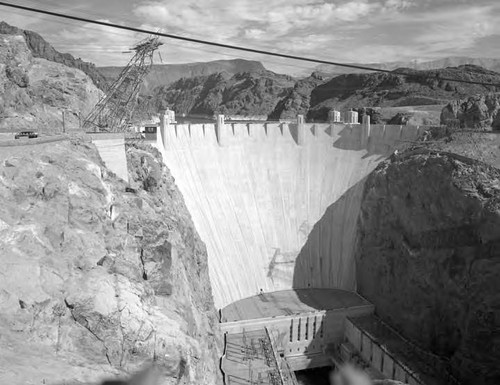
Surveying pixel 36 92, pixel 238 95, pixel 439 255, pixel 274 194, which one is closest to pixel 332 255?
pixel 274 194

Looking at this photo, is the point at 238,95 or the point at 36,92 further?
the point at 238,95

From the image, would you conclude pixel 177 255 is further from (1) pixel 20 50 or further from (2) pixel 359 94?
(2) pixel 359 94

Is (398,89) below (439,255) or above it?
above

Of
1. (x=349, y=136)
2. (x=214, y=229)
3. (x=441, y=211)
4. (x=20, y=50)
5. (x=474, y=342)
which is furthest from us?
(x=20, y=50)

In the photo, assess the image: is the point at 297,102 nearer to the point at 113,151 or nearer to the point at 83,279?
the point at 113,151

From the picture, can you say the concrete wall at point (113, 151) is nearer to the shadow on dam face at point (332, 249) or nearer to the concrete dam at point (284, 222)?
the concrete dam at point (284, 222)

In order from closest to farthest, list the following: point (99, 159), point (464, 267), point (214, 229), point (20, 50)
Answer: point (99, 159) → point (464, 267) → point (214, 229) → point (20, 50)

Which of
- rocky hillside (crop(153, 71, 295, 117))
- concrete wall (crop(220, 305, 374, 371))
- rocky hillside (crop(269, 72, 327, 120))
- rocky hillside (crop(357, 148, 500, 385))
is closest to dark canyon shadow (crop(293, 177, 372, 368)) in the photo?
rocky hillside (crop(357, 148, 500, 385))

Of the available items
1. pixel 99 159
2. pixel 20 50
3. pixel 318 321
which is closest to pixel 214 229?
pixel 318 321
